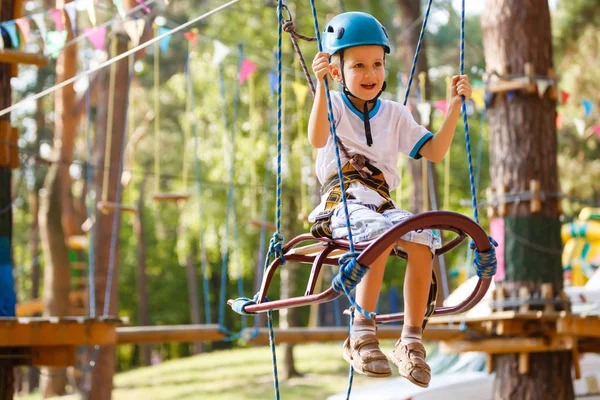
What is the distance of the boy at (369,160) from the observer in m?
3.09

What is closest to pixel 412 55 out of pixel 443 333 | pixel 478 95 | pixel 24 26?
pixel 478 95

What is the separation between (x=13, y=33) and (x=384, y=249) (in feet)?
15.5

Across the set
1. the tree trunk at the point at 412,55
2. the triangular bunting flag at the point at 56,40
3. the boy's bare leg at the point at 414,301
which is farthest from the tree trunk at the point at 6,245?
the tree trunk at the point at 412,55

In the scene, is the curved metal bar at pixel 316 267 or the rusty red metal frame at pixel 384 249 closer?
the rusty red metal frame at pixel 384 249

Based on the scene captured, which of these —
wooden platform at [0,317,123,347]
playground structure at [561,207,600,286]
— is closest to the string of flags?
wooden platform at [0,317,123,347]

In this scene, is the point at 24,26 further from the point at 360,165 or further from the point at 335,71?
the point at 360,165

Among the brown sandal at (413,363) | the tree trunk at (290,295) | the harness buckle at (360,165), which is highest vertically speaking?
the harness buckle at (360,165)

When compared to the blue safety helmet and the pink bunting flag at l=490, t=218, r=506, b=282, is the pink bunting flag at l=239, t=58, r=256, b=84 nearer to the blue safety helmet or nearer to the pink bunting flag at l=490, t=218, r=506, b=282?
the pink bunting flag at l=490, t=218, r=506, b=282

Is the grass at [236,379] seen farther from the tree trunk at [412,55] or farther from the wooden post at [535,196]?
the wooden post at [535,196]

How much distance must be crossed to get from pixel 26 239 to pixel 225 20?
16.0 metres

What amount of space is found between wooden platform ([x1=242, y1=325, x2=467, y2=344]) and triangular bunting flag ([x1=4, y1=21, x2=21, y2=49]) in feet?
9.63

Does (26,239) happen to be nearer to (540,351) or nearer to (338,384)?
(338,384)

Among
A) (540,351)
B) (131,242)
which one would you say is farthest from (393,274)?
(540,351)

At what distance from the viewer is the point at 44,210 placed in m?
14.4
